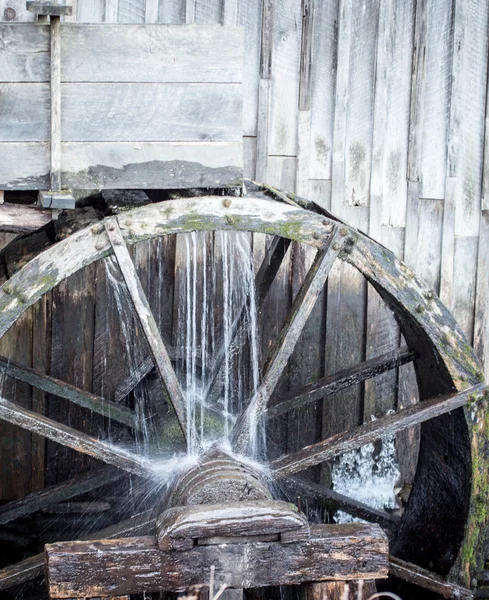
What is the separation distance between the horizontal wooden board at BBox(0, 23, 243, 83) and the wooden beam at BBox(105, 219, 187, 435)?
67cm

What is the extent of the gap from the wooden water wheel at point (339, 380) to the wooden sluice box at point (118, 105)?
0.68 ft

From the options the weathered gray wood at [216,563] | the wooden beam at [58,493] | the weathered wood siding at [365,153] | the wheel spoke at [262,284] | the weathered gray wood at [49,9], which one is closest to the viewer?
the weathered gray wood at [216,563]

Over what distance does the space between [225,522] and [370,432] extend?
3.64ft

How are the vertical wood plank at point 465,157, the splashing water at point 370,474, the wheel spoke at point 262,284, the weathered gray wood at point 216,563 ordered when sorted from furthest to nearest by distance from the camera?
1. the splashing water at point 370,474
2. the vertical wood plank at point 465,157
3. the wheel spoke at point 262,284
4. the weathered gray wood at point 216,563

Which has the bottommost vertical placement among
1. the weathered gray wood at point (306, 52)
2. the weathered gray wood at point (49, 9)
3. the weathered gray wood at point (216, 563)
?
the weathered gray wood at point (216, 563)

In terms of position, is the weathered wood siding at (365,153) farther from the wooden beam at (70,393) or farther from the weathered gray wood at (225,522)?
the weathered gray wood at (225,522)

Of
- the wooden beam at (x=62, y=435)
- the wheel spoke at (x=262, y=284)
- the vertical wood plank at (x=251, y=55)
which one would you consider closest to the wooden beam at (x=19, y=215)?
the wooden beam at (x=62, y=435)

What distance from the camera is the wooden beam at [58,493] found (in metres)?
4.49

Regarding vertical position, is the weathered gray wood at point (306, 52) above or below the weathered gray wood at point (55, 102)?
above

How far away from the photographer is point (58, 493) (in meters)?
4.54

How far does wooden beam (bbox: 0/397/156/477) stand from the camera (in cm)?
357

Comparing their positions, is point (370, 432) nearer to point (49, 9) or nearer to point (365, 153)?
point (365, 153)

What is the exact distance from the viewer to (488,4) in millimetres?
5250

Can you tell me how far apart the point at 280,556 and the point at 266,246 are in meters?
2.24
